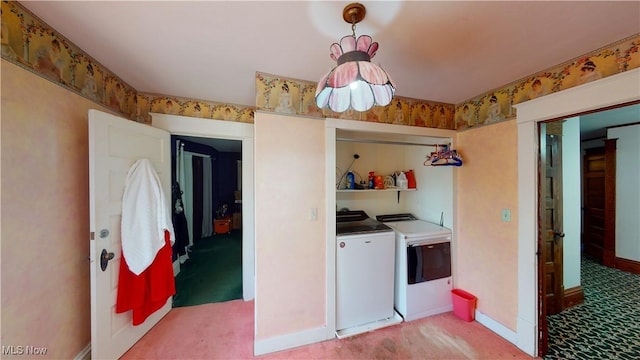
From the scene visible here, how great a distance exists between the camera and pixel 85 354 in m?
1.60

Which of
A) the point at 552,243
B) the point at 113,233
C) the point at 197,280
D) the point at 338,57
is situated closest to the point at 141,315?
the point at 113,233

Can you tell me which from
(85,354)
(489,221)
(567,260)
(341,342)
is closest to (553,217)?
(567,260)

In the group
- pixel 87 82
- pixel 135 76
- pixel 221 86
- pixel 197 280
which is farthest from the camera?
pixel 197 280

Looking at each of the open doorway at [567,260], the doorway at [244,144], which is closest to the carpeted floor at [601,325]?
the open doorway at [567,260]

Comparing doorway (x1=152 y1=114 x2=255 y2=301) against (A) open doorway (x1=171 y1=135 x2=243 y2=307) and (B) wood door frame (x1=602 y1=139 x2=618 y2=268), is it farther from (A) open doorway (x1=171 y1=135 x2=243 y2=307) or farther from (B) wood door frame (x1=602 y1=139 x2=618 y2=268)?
(B) wood door frame (x1=602 y1=139 x2=618 y2=268)

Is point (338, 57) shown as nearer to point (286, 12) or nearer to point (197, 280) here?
point (286, 12)

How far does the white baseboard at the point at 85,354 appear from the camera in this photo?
1543 millimetres

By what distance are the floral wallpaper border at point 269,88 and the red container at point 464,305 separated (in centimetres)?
183

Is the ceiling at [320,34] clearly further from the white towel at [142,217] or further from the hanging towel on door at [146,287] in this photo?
the hanging towel on door at [146,287]

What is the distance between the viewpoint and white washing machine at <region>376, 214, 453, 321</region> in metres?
2.23

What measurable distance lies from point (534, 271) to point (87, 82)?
381cm

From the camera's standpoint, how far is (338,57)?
1046 mm

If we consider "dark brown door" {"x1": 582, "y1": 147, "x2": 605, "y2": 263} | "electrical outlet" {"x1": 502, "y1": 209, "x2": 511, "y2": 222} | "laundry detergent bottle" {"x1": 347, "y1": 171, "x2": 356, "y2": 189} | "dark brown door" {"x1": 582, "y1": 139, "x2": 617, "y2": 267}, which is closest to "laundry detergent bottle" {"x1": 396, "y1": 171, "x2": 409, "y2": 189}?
"laundry detergent bottle" {"x1": 347, "y1": 171, "x2": 356, "y2": 189}

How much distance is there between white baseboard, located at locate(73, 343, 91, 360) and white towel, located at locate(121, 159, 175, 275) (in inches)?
23.7
